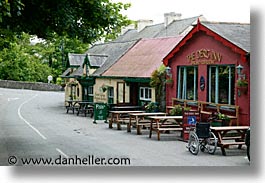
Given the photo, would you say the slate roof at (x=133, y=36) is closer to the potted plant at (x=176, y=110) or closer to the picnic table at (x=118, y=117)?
the picnic table at (x=118, y=117)

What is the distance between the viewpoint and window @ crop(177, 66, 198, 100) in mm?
10492

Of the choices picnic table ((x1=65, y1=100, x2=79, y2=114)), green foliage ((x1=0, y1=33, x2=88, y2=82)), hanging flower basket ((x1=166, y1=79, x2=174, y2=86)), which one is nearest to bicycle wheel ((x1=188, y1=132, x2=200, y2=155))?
green foliage ((x1=0, y1=33, x2=88, y2=82))

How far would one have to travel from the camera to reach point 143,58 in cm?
1379

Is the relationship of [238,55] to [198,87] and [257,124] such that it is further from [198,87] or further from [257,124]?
[257,124]

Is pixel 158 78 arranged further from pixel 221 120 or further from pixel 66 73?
pixel 221 120

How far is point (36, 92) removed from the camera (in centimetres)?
1052

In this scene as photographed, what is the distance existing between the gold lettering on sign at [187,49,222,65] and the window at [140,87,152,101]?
277 centimetres

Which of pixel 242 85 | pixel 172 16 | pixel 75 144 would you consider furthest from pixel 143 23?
pixel 75 144

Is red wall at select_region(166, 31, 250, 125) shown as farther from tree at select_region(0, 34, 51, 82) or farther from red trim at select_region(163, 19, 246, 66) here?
tree at select_region(0, 34, 51, 82)

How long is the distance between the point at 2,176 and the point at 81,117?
245 inches

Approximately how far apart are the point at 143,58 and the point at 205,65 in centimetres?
400

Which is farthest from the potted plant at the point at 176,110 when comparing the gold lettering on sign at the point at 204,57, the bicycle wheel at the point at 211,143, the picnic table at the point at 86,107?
the bicycle wheel at the point at 211,143

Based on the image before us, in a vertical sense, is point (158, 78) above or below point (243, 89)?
above

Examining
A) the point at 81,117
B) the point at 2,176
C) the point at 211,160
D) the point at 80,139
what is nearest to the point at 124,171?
the point at 2,176
